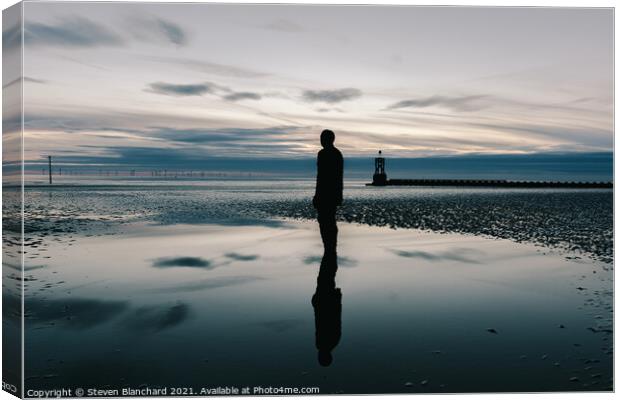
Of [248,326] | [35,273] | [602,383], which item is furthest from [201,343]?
[35,273]

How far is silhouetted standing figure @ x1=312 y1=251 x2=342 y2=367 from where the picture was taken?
17.3 ft

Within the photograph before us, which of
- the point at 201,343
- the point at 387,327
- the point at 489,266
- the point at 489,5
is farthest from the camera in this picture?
the point at 489,266

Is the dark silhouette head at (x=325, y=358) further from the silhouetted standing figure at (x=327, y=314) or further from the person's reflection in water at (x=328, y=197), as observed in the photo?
the person's reflection in water at (x=328, y=197)

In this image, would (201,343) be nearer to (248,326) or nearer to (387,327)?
A: (248,326)

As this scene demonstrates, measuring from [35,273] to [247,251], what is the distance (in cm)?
426

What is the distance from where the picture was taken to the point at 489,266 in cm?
991

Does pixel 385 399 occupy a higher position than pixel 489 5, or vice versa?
pixel 489 5

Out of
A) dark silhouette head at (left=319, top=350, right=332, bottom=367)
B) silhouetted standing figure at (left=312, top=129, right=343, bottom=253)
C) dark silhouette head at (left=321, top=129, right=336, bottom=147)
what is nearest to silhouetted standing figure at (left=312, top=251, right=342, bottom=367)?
dark silhouette head at (left=319, top=350, right=332, bottom=367)

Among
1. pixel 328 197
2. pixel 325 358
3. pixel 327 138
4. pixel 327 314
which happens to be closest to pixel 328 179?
pixel 328 197

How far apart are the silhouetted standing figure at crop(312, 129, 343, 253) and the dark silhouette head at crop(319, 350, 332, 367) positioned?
446 cm

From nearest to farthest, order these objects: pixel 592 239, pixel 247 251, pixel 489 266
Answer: pixel 489 266, pixel 247 251, pixel 592 239

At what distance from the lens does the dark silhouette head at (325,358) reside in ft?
16.1

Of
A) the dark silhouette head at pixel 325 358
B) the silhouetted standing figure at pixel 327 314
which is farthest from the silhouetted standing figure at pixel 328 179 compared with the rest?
the dark silhouette head at pixel 325 358

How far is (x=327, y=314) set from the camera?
651 centimetres
